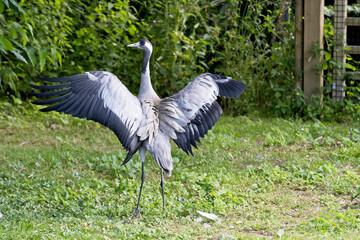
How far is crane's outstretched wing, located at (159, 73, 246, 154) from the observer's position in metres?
5.02

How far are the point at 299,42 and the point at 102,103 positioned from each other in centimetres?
438

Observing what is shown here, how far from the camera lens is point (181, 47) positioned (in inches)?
338

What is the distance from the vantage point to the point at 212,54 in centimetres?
949

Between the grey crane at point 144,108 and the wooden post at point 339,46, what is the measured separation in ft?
9.97

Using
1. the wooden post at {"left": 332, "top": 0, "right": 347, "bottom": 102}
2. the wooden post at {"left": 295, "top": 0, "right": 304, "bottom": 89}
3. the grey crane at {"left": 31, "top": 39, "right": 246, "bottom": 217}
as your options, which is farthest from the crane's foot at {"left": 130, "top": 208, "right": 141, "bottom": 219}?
the wooden post at {"left": 332, "top": 0, "right": 347, "bottom": 102}

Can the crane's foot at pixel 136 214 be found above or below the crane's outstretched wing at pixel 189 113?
below

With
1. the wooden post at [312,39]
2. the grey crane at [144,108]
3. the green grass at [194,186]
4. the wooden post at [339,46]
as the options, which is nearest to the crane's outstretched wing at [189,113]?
the grey crane at [144,108]

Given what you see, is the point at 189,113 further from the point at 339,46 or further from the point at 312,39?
the point at 339,46

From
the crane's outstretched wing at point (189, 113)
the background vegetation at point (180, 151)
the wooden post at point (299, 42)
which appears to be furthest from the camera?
the wooden post at point (299, 42)

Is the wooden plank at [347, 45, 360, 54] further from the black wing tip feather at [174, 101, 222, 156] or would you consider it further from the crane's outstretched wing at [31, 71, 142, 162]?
the crane's outstretched wing at [31, 71, 142, 162]

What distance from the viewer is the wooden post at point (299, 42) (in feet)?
26.5

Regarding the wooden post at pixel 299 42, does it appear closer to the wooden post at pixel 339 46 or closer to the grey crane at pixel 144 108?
the wooden post at pixel 339 46

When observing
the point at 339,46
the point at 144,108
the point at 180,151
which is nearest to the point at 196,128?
the point at 144,108

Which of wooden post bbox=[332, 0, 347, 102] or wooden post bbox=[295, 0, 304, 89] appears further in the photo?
wooden post bbox=[295, 0, 304, 89]
